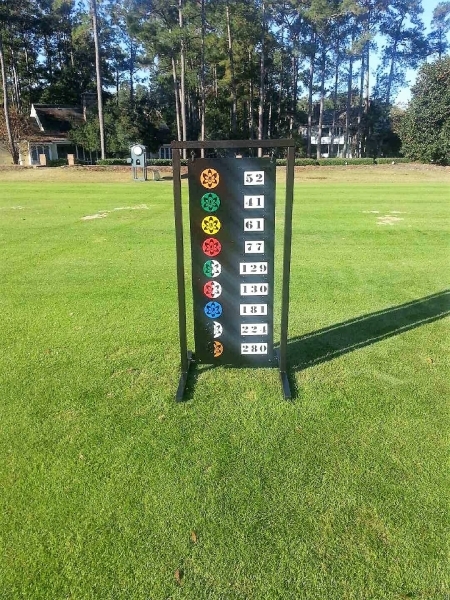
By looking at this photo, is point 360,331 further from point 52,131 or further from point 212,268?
point 52,131

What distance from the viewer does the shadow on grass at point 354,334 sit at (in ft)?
15.0

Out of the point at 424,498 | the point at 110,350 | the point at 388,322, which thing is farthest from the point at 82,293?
the point at 424,498

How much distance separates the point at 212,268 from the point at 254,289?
0.43m

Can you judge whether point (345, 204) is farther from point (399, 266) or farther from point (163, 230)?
point (399, 266)

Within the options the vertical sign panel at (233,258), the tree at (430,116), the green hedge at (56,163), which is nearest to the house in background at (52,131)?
the green hedge at (56,163)

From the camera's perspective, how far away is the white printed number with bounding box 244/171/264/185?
12.1 feet

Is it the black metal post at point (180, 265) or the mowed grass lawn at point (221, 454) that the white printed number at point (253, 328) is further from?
the black metal post at point (180, 265)

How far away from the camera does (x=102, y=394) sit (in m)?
4.01

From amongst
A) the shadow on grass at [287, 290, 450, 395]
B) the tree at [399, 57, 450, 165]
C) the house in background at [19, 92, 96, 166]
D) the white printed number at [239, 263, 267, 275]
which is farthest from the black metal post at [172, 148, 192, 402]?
the house in background at [19, 92, 96, 166]

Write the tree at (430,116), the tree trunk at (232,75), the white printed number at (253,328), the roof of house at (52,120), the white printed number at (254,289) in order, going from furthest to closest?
the roof of house at (52,120)
the tree trunk at (232,75)
the tree at (430,116)
the white printed number at (253,328)
the white printed number at (254,289)

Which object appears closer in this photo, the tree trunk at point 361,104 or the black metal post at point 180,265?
the black metal post at point 180,265

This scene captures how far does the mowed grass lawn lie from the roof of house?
163 feet

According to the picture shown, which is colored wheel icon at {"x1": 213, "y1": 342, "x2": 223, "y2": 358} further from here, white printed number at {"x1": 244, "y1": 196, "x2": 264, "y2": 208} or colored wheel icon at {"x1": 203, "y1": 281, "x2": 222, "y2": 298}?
white printed number at {"x1": 244, "y1": 196, "x2": 264, "y2": 208}

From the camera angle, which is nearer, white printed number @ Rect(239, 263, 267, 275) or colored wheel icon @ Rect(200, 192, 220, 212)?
colored wheel icon @ Rect(200, 192, 220, 212)
